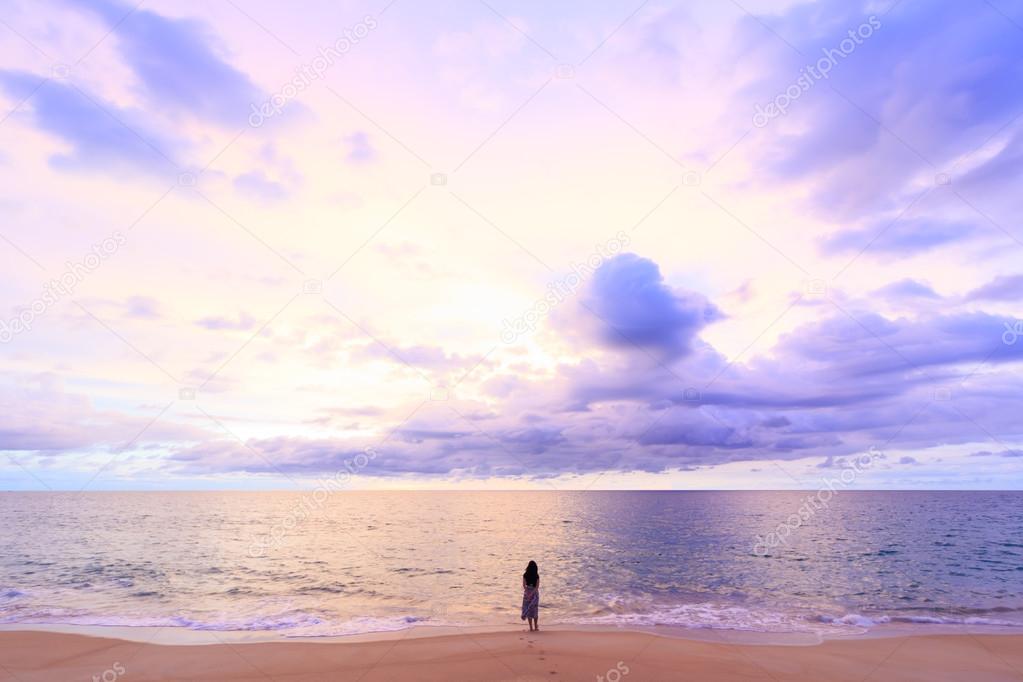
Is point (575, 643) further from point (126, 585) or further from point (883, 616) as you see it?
point (126, 585)

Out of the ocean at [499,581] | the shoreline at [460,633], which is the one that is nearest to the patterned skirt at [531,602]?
the shoreline at [460,633]

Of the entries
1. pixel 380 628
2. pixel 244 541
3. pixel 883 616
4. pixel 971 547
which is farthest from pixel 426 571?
pixel 971 547

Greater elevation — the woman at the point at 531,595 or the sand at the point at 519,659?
the woman at the point at 531,595

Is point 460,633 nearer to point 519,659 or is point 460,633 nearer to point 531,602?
point 531,602

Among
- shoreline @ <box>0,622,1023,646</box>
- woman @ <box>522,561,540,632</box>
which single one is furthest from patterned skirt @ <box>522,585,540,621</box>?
shoreline @ <box>0,622,1023,646</box>

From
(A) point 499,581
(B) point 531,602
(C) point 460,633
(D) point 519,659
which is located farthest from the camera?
(A) point 499,581

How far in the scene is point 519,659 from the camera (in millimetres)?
17219

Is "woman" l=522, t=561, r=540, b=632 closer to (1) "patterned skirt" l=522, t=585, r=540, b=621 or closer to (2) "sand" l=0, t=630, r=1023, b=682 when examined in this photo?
(1) "patterned skirt" l=522, t=585, r=540, b=621

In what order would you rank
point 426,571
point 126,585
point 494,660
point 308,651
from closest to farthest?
point 494,660
point 308,651
point 126,585
point 426,571

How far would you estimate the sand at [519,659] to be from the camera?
642 inches

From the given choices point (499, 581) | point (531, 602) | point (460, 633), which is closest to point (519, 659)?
point (531, 602)

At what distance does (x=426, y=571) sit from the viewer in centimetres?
3947

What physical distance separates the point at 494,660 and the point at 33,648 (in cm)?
1654

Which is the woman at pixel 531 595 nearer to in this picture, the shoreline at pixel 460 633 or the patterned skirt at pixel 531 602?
the patterned skirt at pixel 531 602
